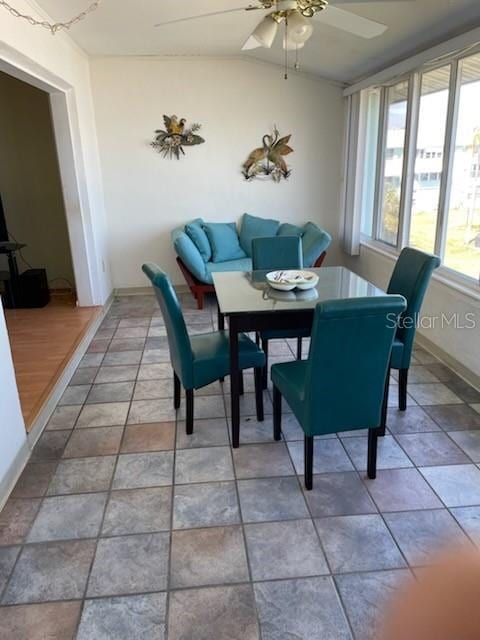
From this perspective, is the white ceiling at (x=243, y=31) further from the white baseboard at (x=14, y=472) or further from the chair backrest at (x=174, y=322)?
the white baseboard at (x=14, y=472)

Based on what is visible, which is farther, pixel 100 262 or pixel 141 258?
pixel 141 258

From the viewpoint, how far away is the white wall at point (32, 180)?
16.7 feet

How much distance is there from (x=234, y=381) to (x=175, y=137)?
3.84 m

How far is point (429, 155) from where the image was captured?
12.6ft

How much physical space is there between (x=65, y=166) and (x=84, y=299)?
132 cm

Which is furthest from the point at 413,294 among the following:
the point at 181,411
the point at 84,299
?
the point at 84,299

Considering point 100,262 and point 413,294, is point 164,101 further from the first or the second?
point 413,294

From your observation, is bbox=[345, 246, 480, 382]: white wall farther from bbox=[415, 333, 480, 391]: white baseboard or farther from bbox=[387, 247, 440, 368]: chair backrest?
bbox=[387, 247, 440, 368]: chair backrest

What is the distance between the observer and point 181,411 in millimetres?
2957

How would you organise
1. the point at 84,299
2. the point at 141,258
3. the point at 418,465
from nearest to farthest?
the point at 418,465 → the point at 84,299 → the point at 141,258

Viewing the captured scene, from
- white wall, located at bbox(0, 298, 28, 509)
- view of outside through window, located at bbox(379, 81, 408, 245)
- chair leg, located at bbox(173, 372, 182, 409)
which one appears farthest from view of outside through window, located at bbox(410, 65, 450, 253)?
white wall, located at bbox(0, 298, 28, 509)

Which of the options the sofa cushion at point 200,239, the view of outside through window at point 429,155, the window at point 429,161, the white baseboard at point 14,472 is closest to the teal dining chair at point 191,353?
the white baseboard at point 14,472

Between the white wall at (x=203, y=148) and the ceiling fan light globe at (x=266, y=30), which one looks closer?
the ceiling fan light globe at (x=266, y=30)

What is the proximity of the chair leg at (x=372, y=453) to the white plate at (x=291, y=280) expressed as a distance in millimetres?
909
